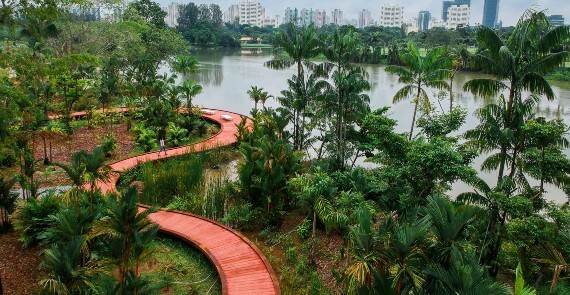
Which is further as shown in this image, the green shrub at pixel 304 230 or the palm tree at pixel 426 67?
the palm tree at pixel 426 67

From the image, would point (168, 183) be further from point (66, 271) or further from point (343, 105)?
point (343, 105)

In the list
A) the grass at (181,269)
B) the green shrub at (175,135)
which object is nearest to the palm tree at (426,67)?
the green shrub at (175,135)

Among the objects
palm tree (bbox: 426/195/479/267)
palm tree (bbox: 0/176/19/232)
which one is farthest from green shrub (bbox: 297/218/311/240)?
palm tree (bbox: 0/176/19/232)

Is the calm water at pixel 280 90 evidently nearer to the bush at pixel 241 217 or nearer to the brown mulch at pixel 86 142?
the bush at pixel 241 217

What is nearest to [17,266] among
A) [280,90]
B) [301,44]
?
[301,44]

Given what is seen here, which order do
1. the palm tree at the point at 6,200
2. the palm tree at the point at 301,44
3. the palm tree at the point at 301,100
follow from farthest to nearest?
the palm tree at the point at 301,44
the palm tree at the point at 301,100
the palm tree at the point at 6,200
